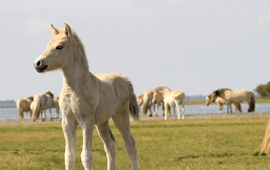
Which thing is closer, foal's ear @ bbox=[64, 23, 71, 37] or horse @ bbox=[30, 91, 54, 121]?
foal's ear @ bbox=[64, 23, 71, 37]

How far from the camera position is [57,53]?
4.21 meters

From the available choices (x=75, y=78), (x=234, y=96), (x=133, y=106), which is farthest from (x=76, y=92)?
(x=234, y=96)

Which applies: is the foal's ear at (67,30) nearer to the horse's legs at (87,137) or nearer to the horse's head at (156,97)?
the horse's legs at (87,137)

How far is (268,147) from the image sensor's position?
17.1ft

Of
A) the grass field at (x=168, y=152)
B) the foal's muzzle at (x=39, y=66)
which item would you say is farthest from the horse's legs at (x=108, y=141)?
the grass field at (x=168, y=152)

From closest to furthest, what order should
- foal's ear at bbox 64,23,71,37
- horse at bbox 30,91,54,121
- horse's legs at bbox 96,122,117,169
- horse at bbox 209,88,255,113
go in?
foal's ear at bbox 64,23,71,37 → horse's legs at bbox 96,122,117,169 → horse at bbox 30,91,54,121 → horse at bbox 209,88,255,113

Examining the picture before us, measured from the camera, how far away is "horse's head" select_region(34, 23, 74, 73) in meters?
4.07

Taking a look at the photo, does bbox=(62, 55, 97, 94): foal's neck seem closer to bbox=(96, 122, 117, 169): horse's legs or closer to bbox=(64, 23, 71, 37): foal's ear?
bbox=(64, 23, 71, 37): foal's ear

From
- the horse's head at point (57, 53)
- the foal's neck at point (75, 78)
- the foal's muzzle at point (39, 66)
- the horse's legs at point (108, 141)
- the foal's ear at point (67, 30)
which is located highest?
the foal's ear at point (67, 30)

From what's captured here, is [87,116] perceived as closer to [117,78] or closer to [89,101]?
[89,101]

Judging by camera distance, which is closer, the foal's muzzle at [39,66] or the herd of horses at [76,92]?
the foal's muzzle at [39,66]

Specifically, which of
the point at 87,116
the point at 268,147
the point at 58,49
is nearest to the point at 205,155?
the point at 268,147

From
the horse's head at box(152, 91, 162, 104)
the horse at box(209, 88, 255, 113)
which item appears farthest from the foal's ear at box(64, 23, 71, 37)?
the horse at box(209, 88, 255, 113)

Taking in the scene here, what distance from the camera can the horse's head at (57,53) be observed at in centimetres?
407
